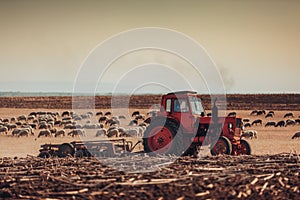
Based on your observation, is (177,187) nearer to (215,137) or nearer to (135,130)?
(215,137)

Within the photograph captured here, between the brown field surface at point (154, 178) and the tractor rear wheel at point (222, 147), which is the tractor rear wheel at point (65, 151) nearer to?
the brown field surface at point (154, 178)

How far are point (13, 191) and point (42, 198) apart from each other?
116cm

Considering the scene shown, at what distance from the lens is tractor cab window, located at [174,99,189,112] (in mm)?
19625

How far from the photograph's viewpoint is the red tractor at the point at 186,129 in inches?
752

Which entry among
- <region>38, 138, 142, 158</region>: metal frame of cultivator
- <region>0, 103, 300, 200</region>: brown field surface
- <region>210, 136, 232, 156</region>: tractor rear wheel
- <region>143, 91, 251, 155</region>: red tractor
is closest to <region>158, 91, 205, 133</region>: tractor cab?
<region>143, 91, 251, 155</region>: red tractor

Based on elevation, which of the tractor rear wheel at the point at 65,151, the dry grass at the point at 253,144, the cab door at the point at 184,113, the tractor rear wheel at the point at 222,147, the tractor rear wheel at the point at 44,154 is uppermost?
the cab door at the point at 184,113

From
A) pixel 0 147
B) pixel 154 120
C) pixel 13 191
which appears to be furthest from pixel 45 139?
pixel 13 191

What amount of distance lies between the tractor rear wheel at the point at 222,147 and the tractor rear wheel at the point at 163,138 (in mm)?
1259

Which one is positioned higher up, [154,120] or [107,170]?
[154,120]

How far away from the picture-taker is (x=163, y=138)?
752 inches

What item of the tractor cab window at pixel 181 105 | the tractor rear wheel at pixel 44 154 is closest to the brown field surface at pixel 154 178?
the tractor rear wheel at pixel 44 154

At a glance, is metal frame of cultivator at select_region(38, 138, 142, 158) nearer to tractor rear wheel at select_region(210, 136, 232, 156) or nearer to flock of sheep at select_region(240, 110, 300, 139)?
tractor rear wheel at select_region(210, 136, 232, 156)

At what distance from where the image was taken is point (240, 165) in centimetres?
1516

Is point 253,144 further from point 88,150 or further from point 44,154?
point 44,154
